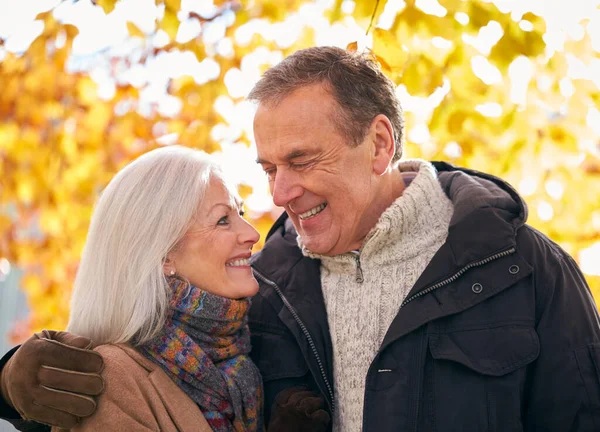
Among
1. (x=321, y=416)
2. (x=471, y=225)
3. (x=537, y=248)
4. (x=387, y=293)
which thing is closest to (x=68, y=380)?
(x=321, y=416)

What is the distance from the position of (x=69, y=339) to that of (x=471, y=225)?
1.39m

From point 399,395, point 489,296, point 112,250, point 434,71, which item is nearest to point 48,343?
point 112,250

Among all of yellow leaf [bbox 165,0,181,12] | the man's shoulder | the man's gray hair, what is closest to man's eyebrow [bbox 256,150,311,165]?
the man's gray hair

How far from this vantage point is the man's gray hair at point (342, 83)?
9.54ft

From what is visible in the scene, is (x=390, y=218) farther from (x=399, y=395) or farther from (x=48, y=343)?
(x=48, y=343)

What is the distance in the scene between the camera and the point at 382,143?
302 centimetres

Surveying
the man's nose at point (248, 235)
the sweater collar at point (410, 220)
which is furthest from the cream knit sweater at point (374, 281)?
the man's nose at point (248, 235)

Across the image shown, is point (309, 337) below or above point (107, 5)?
below

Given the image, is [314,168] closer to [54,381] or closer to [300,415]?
[300,415]

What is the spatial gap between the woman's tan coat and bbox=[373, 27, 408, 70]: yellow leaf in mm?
1472

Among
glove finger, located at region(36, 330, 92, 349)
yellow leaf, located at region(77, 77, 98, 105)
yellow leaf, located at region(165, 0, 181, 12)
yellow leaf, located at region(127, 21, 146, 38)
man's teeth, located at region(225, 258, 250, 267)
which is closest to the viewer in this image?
glove finger, located at region(36, 330, 92, 349)

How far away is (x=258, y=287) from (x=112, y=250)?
0.55m

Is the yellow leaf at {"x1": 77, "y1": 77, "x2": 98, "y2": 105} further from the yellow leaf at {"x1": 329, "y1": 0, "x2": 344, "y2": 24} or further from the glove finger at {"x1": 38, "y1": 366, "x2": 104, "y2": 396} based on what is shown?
the glove finger at {"x1": 38, "y1": 366, "x2": 104, "y2": 396}

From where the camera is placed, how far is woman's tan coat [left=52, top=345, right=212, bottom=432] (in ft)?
7.75
